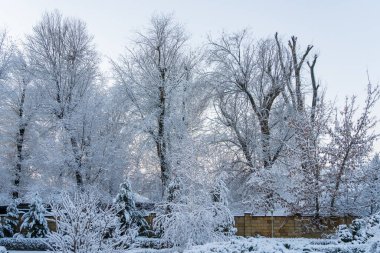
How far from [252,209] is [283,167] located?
11.2 ft

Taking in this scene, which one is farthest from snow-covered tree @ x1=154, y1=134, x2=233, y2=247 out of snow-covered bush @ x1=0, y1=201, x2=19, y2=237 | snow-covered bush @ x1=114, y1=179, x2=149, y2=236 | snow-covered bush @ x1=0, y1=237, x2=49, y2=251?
snow-covered bush @ x1=0, y1=201, x2=19, y2=237

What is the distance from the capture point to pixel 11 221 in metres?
20.6

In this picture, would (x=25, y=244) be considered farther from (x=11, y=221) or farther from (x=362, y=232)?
(x=362, y=232)

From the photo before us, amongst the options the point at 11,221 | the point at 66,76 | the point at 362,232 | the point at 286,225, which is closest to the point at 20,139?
the point at 66,76

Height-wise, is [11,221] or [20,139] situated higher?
[20,139]

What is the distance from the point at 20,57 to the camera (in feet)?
84.3

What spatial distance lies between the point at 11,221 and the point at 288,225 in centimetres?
1312

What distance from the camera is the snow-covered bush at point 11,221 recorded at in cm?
2025

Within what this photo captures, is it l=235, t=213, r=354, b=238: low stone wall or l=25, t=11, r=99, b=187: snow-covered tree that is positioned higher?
l=25, t=11, r=99, b=187: snow-covered tree

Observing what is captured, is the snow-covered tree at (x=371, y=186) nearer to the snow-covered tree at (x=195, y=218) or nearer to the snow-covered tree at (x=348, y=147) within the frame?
the snow-covered tree at (x=348, y=147)

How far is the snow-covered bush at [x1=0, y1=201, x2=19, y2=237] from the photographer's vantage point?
797 inches

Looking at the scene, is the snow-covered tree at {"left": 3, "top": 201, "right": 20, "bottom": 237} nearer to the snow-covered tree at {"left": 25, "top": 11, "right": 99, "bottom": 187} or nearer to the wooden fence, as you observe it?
the wooden fence

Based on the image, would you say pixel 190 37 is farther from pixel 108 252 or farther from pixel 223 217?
pixel 108 252

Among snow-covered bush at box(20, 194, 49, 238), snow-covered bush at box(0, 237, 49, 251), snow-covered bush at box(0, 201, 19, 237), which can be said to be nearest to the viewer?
snow-covered bush at box(0, 237, 49, 251)
